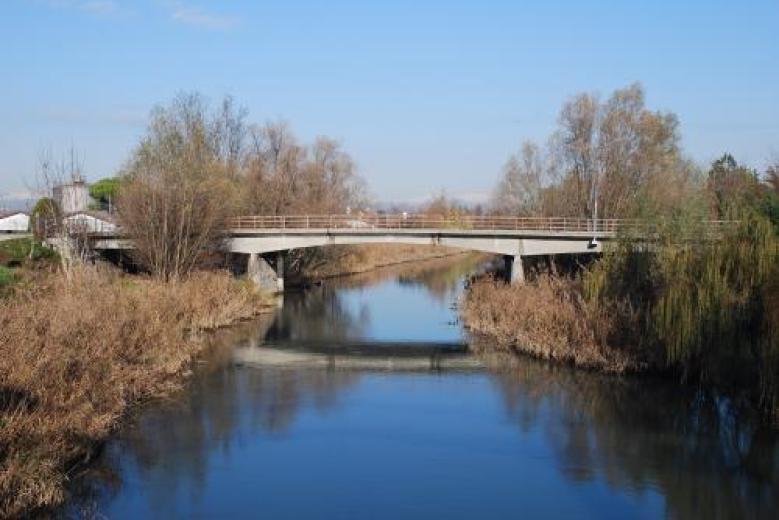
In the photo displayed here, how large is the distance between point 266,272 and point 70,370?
106 feet

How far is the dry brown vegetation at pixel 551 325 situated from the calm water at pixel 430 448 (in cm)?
78

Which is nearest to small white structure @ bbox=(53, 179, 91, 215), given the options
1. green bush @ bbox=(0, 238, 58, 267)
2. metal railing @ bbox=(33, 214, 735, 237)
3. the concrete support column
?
metal railing @ bbox=(33, 214, 735, 237)

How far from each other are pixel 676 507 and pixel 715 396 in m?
7.55

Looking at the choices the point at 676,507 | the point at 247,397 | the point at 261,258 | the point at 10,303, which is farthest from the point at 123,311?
the point at 261,258

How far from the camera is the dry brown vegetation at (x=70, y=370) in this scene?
12.4 m

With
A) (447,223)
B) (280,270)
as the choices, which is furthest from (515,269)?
(280,270)

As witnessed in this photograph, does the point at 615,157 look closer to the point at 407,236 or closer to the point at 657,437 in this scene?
the point at 407,236

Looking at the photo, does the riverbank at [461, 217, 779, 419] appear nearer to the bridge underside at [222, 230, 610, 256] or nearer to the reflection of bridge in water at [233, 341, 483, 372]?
the reflection of bridge in water at [233, 341, 483, 372]

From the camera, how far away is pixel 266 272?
48.2 m

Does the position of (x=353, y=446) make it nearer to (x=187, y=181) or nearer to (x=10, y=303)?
(x=10, y=303)

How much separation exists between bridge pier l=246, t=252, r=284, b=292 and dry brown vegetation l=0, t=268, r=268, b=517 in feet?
59.1

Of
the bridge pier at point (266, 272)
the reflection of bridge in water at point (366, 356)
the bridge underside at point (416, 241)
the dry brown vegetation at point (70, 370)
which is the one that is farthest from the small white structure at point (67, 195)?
the reflection of bridge in water at point (366, 356)

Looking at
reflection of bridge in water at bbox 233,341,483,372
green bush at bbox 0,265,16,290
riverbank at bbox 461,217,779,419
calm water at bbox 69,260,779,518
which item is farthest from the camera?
green bush at bbox 0,265,16,290

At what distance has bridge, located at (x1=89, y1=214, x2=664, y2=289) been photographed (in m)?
42.7
